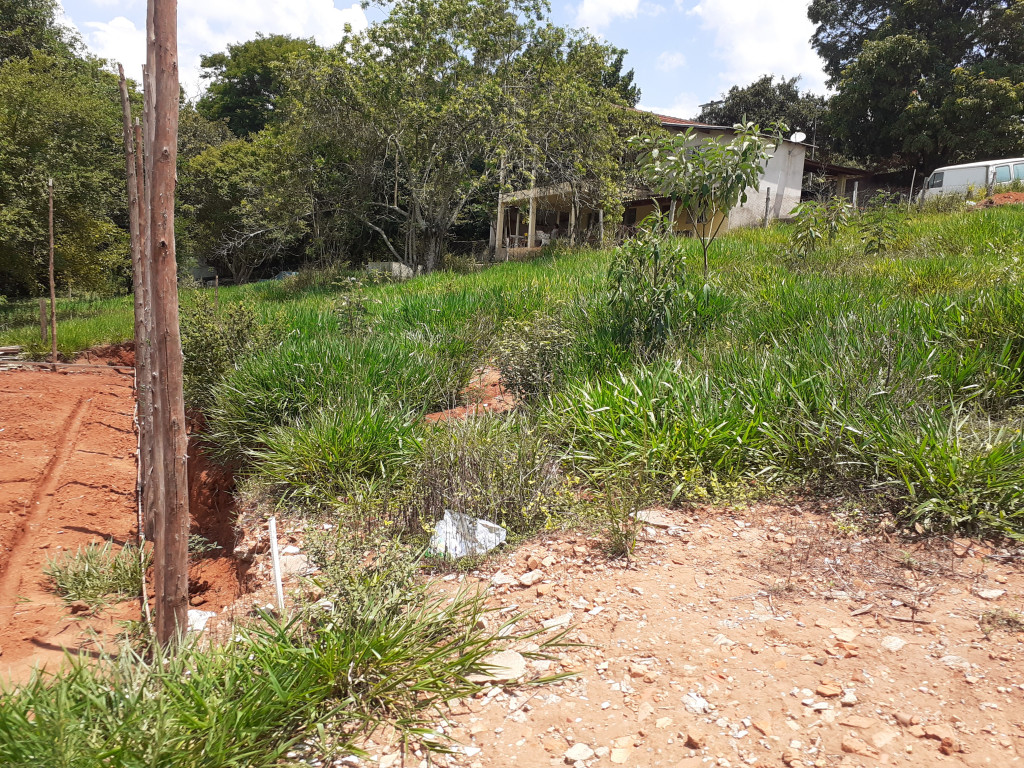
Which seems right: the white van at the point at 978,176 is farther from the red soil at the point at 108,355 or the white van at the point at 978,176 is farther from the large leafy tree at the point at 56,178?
the large leafy tree at the point at 56,178

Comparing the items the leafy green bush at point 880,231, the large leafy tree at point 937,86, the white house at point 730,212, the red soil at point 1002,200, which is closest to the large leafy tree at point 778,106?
the large leafy tree at point 937,86

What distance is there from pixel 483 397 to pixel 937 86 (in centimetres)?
2635

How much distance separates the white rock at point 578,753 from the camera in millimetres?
1901

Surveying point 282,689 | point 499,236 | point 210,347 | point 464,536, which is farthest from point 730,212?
point 282,689

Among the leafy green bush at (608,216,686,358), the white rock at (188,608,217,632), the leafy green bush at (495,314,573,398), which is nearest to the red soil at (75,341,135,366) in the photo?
the leafy green bush at (495,314,573,398)

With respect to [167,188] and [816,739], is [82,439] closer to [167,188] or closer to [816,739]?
→ [167,188]

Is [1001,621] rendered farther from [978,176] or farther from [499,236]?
[499,236]

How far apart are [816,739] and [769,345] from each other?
12.2 feet

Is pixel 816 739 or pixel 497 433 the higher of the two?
pixel 497 433

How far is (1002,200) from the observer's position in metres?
13.9

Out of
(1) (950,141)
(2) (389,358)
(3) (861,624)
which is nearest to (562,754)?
(3) (861,624)

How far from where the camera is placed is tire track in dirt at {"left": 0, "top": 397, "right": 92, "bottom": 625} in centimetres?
335

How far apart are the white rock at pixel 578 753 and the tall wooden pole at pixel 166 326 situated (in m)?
1.47

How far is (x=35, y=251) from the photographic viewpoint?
46.5ft
